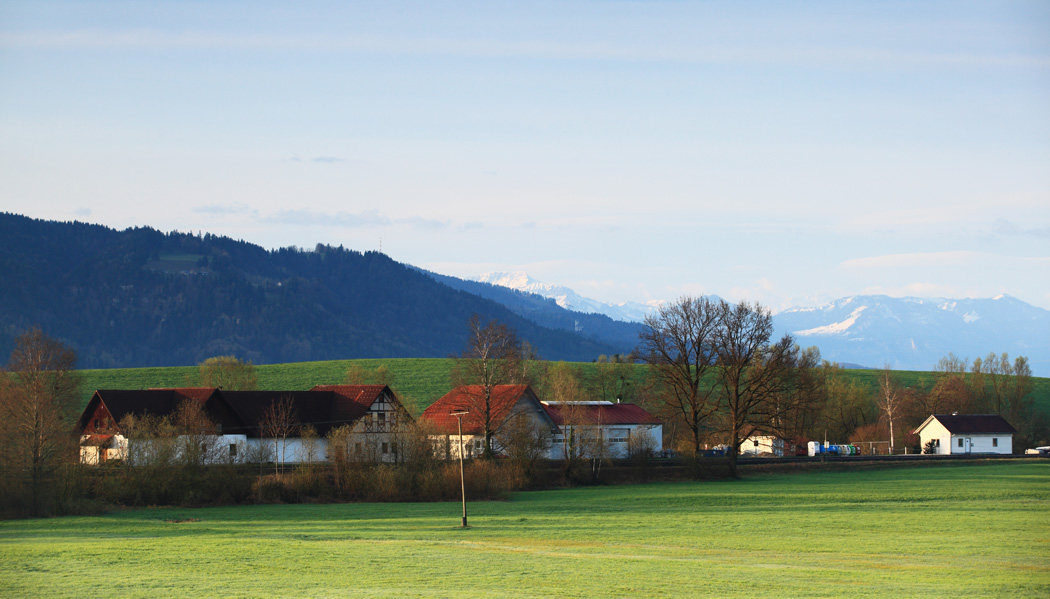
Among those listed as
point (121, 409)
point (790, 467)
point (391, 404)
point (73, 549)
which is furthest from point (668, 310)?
point (73, 549)

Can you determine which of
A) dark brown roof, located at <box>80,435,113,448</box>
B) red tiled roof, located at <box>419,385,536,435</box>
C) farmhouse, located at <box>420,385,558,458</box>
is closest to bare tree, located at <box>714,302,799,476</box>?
farmhouse, located at <box>420,385,558,458</box>

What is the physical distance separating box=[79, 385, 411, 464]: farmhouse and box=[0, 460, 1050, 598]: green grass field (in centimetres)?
1412

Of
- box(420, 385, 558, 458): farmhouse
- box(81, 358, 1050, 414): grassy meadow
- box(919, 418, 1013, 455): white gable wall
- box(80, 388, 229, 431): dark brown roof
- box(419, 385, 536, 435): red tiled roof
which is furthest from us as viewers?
box(81, 358, 1050, 414): grassy meadow

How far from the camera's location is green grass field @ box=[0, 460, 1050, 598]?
25438mm

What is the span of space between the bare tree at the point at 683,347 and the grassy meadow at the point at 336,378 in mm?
41657

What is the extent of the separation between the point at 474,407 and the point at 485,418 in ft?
5.92

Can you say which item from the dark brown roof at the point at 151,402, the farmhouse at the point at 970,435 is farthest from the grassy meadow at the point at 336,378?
the dark brown roof at the point at 151,402

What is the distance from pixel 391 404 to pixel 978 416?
68419 millimetres

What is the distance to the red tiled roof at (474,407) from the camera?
244 ft

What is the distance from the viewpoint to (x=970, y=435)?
10344 cm

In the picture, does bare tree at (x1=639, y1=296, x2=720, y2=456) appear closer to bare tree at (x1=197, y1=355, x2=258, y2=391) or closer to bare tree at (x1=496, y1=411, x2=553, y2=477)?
bare tree at (x1=496, y1=411, x2=553, y2=477)

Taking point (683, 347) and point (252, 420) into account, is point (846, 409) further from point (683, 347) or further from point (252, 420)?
point (252, 420)

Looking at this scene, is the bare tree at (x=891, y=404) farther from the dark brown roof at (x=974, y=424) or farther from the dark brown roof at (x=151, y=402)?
the dark brown roof at (x=151, y=402)

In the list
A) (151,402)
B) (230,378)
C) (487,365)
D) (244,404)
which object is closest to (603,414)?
(487,365)
